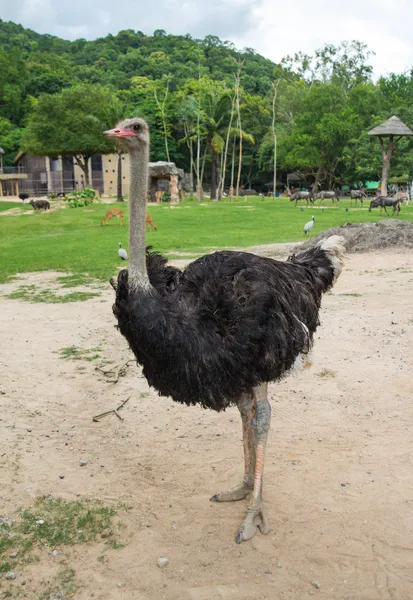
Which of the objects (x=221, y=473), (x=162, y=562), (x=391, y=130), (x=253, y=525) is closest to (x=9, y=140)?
(x=391, y=130)

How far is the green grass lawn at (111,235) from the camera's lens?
495 inches

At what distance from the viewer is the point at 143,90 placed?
5162cm

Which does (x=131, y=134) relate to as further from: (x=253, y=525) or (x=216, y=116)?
(x=216, y=116)

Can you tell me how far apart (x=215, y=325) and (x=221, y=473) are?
3.83 ft

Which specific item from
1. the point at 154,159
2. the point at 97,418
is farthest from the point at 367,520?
the point at 154,159

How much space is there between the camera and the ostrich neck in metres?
3.03

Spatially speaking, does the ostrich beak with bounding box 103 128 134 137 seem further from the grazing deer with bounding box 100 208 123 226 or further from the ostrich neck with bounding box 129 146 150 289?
the grazing deer with bounding box 100 208 123 226

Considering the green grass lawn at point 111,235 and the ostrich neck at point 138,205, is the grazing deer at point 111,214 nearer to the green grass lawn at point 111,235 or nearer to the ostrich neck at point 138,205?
the green grass lawn at point 111,235

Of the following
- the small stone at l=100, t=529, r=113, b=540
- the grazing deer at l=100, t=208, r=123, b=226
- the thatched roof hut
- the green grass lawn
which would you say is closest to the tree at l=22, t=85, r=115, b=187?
the green grass lawn

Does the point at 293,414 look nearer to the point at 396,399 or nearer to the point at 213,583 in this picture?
the point at 396,399

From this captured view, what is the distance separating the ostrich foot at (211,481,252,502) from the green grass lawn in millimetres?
7251

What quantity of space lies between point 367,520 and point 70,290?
22.4 feet

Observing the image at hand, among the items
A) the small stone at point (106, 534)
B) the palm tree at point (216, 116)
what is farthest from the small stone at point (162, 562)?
the palm tree at point (216, 116)

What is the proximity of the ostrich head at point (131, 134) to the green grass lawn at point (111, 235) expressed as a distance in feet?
23.6
